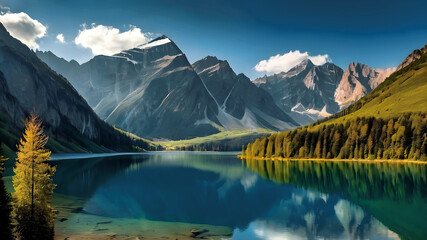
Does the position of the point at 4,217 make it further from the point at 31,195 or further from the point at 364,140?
the point at 364,140

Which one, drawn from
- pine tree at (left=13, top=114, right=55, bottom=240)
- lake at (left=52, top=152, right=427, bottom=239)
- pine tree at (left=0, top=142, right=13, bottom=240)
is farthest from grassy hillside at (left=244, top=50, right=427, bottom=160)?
pine tree at (left=0, top=142, right=13, bottom=240)

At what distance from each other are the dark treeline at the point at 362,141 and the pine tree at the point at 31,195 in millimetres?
139854

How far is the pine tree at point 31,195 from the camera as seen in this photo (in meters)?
27.9

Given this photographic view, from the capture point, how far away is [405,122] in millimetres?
149125

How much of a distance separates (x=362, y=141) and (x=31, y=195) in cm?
15834

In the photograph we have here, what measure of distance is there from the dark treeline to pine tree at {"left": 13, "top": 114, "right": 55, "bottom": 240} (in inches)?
5506

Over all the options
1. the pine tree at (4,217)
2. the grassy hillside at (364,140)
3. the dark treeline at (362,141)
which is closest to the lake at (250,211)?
the pine tree at (4,217)

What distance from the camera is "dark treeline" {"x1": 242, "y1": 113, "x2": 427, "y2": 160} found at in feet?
461

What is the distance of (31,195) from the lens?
2855 cm

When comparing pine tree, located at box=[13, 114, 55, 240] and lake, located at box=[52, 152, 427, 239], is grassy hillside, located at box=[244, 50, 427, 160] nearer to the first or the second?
lake, located at box=[52, 152, 427, 239]

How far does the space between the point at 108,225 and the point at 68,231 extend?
188 inches

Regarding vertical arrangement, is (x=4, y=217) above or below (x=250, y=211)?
above

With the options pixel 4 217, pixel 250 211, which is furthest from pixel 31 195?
pixel 250 211

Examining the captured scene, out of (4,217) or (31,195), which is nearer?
(4,217)
